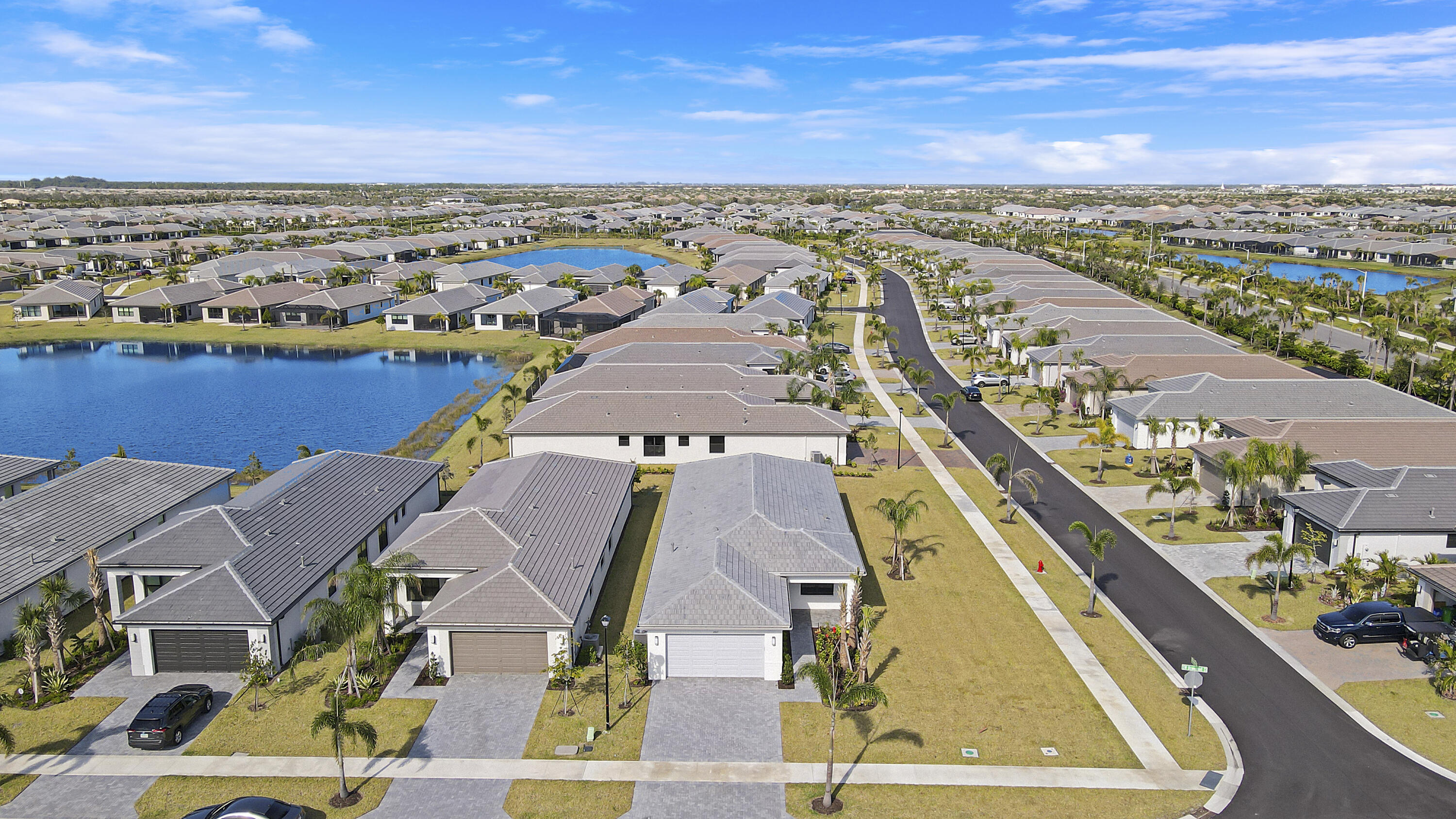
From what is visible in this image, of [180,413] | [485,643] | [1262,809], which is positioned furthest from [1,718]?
[180,413]

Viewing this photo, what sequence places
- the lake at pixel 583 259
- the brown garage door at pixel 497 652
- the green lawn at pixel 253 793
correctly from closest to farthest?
the green lawn at pixel 253 793 < the brown garage door at pixel 497 652 < the lake at pixel 583 259

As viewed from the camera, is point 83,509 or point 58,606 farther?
point 83,509

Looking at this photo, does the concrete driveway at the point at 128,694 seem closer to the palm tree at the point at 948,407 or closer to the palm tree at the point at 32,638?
the palm tree at the point at 32,638

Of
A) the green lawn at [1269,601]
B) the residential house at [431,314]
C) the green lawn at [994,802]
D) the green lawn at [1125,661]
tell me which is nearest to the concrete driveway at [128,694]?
the green lawn at [994,802]

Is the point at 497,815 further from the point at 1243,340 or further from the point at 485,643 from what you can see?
the point at 1243,340

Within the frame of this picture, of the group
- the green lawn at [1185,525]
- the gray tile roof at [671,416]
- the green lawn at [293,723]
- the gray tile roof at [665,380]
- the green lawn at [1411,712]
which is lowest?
the green lawn at [293,723]

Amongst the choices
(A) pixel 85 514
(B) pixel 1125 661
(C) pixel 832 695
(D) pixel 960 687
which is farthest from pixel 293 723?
(B) pixel 1125 661

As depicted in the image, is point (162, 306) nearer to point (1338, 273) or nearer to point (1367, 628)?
point (1367, 628)

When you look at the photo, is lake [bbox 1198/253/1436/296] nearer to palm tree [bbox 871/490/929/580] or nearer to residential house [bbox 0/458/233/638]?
palm tree [bbox 871/490/929/580]
